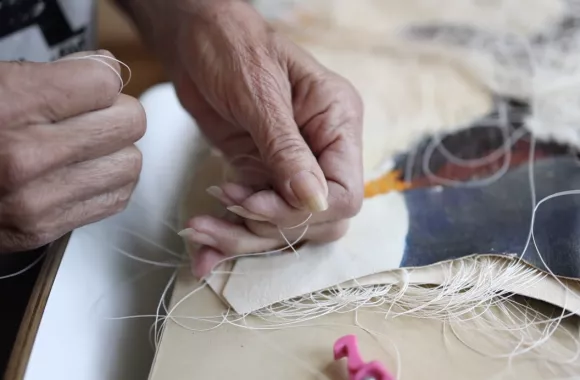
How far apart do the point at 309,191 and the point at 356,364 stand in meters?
0.13

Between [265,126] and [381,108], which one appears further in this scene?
[381,108]

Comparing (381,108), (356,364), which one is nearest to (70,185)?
(356,364)

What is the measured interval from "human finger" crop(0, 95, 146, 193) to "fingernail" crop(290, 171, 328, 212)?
0.44 feet

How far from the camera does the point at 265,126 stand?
1.78ft

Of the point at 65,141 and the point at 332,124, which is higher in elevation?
the point at 65,141

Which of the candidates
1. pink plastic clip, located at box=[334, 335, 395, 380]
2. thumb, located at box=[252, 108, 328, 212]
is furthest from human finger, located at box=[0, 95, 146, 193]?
pink plastic clip, located at box=[334, 335, 395, 380]

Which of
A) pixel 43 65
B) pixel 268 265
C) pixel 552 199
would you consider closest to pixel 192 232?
pixel 268 265

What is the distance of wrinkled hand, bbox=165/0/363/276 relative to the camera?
1.70ft

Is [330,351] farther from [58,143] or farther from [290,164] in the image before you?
[58,143]

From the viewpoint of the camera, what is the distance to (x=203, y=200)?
0.62 metres

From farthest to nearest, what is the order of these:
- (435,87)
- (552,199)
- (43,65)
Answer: (435,87)
(552,199)
(43,65)

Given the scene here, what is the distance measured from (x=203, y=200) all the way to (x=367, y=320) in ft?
0.67

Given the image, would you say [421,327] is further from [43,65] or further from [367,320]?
[43,65]

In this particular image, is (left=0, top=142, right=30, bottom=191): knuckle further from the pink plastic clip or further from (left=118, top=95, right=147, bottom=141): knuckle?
the pink plastic clip
